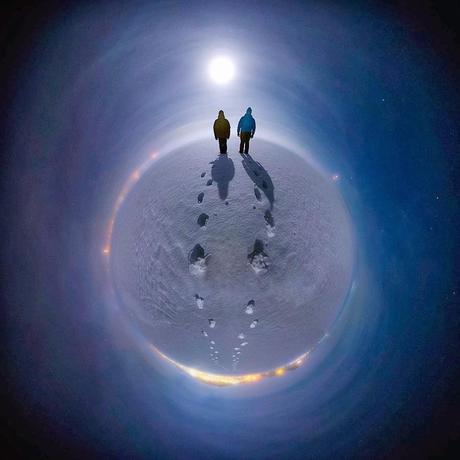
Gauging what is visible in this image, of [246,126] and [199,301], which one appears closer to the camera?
[199,301]

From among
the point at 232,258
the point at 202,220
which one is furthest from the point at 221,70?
the point at 232,258

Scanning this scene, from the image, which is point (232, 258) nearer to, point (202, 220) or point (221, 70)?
point (202, 220)

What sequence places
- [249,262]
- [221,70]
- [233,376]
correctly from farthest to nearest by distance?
1. [221,70]
2. [233,376]
3. [249,262]

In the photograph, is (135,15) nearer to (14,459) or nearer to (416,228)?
(416,228)

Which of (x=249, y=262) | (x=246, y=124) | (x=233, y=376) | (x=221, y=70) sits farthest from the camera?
(x=221, y=70)

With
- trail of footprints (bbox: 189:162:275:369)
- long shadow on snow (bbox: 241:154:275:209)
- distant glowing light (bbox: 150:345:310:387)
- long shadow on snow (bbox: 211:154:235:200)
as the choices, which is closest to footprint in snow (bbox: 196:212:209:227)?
trail of footprints (bbox: 189:162:275:369)

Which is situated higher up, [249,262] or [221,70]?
[221,70]

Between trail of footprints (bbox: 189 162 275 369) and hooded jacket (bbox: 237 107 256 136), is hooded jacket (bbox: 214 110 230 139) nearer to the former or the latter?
hooded jacket (bbox: 237 107 256 136)
